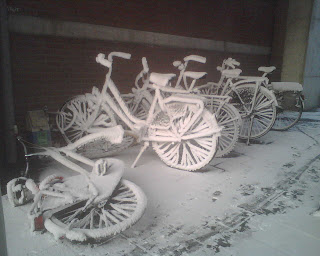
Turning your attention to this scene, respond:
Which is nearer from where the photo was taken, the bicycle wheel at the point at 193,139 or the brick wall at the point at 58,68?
the bicycle wheel at the point at 193,139

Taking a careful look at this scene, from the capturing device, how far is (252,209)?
3.10m

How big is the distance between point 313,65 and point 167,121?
7.65m

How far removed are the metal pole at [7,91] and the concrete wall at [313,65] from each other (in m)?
8.81

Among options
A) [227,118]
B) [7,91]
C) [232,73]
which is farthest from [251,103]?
[7,91]

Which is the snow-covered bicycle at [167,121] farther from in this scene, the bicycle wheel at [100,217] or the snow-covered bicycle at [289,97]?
the snow-covered bicycle at [289,97]

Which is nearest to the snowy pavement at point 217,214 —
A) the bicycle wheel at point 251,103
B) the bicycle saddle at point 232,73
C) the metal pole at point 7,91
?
the metal pole at point 7,91

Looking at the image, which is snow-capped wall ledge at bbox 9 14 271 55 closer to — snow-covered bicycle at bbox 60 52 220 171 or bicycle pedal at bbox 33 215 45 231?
snow-covered bicycle at bbox 60 52 220 171

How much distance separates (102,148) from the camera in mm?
4727

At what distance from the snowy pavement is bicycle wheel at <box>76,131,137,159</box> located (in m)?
0.16

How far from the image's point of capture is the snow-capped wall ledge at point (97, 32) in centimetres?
425

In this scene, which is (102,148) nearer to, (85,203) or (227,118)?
(85,203)

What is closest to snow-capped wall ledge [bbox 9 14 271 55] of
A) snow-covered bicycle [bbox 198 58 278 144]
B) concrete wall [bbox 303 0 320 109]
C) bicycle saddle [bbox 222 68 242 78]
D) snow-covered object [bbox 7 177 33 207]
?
snow-covered bicycle [bbox 198 58 278 144]

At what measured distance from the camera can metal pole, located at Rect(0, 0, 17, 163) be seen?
388cm

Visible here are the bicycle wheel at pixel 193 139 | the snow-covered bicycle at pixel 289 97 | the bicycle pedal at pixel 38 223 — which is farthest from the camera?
the snow-covered bicycle at pixel 289 97
